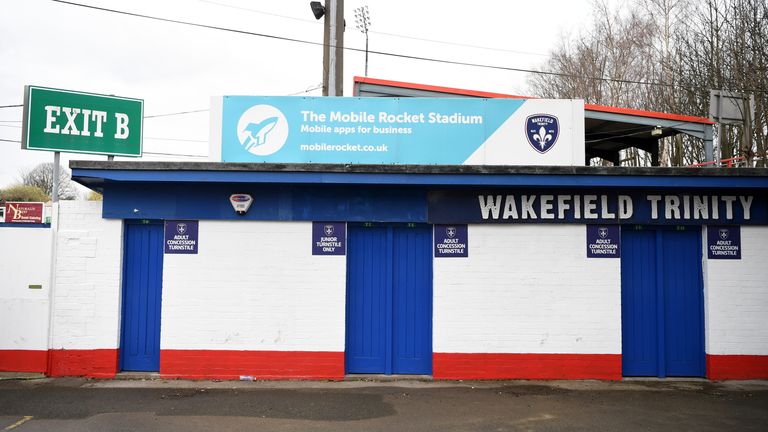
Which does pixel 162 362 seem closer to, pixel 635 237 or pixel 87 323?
pixel 87 323

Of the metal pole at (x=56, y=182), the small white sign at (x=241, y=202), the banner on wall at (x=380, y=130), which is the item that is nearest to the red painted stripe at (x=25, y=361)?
the metal pole at (x=56, y=182)

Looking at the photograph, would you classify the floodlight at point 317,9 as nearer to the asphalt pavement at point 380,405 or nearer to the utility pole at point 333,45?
the utility pole at point 333,45

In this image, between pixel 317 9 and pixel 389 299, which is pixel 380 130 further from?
pixel 317 9

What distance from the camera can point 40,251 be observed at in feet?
30.2

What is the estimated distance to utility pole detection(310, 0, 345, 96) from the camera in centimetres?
1420

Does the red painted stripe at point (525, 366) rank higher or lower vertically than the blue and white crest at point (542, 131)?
lower

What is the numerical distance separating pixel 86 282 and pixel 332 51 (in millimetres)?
8022

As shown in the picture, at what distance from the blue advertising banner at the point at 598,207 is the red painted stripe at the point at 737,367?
7.14 feet

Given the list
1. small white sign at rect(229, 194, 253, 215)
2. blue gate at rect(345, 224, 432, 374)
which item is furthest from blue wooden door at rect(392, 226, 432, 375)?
small white sign at rect(229, 194, 253, 215)

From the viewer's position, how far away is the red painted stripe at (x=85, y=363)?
9.20 metres

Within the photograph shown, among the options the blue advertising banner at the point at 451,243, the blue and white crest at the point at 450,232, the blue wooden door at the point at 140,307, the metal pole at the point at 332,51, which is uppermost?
the metal pole at the point at 332,51

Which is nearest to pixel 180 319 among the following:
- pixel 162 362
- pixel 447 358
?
pixel 162 362

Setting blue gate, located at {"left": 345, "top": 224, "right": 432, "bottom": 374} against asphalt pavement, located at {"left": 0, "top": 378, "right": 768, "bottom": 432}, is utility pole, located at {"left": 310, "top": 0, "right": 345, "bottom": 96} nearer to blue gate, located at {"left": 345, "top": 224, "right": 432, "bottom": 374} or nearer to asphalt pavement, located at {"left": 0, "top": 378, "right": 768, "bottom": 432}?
blue gate, located at {"left": 345, "top": 224, "right": 432, "bottom": 374}

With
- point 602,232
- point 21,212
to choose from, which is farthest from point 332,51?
point 21,212
